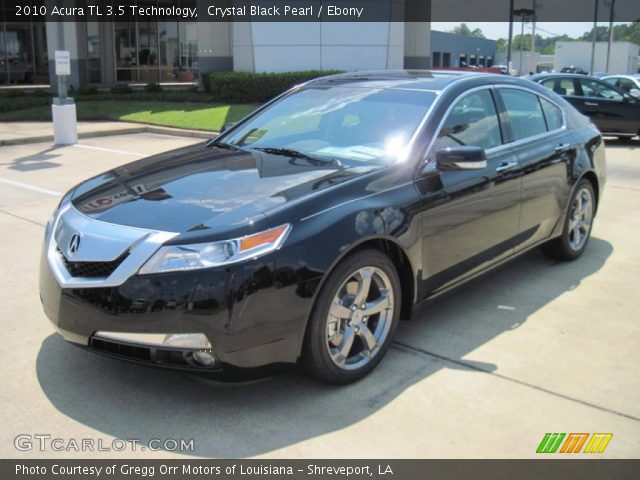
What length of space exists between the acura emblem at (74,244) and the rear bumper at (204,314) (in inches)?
8.1

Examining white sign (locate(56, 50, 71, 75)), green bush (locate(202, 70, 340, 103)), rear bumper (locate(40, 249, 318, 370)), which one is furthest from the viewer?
green bush (locate(202, 70, 340, 103))

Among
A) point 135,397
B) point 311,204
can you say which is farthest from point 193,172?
point 135,397

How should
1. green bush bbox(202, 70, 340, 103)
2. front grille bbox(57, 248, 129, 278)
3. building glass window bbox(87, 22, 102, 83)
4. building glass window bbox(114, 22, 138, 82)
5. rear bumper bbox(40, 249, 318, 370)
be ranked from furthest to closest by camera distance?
building glass window bbox(114, 22, 138, 82) → building glass window bbox(87, 22, 102, 83) → green bush bbox(202, 70, 340, 103) → front grille bbox(57, 248, 129, 278) → rear bumper bbox(40, 249, 318, 370)

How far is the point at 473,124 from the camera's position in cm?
461

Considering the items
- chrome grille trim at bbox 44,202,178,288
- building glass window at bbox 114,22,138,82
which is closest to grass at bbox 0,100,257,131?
building glass window at bbox 114,22,138,82

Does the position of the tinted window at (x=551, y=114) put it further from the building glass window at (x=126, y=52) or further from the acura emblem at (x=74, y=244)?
the building glass window at (x=126, y=52)

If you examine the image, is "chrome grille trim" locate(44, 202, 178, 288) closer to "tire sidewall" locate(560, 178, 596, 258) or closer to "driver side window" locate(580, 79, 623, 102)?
"tire sidewall" locate(560, 178, 596, 258)

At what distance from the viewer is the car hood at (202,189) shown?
3.34 m

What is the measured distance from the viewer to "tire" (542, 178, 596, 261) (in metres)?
5.73

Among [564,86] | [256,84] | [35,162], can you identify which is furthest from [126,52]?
[564,86]

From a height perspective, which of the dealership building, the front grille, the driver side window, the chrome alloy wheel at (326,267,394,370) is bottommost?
the chrome alloy wheel at (326,267,394,370)

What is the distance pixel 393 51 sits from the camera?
74.2 feet
